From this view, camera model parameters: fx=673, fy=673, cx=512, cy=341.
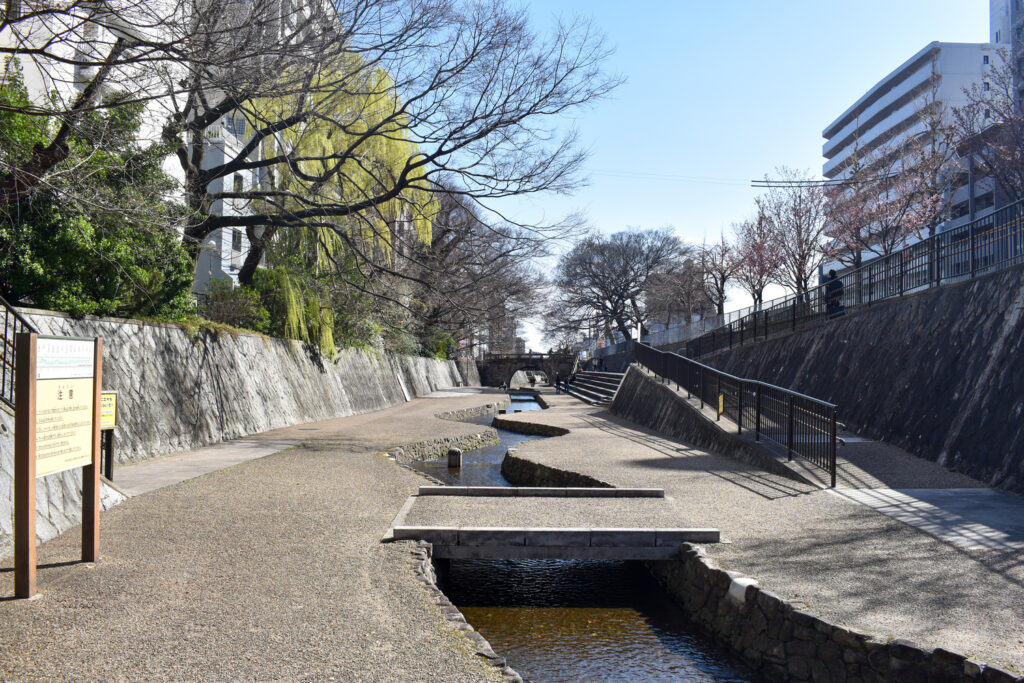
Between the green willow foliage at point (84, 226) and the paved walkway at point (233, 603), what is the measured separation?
393 centimetres

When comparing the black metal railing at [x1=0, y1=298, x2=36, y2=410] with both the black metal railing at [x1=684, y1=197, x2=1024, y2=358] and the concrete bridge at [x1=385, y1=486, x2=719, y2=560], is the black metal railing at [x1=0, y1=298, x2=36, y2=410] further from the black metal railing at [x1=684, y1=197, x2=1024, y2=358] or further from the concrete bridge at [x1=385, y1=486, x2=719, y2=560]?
the black metal railing at [x1=684, y1=197, x2=1024, y2=358]

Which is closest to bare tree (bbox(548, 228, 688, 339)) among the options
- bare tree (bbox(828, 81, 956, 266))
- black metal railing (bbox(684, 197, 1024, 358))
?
bare tree (bbox(828, 81, 956, 266))

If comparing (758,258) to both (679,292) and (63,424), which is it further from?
(63,424)

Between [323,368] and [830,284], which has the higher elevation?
[830,284]

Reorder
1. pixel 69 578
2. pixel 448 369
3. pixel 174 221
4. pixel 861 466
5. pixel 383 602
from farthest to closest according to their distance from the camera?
pixel 448 369
pixel 861 466
pixel 174 221
pixel 69 578
pixel 383 602

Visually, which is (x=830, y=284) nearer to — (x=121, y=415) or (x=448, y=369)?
(x=121, y=415)

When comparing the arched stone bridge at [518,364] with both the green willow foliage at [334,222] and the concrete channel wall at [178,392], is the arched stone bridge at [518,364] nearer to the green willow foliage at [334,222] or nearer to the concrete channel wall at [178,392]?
the green willow foliage at [334,222]

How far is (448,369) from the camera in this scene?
51.7 m

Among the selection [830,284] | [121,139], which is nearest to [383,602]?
[121,139]

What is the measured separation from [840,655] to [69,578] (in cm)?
556

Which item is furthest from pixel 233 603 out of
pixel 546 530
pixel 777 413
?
pixel 777 413

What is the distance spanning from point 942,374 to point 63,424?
12249 millimetres

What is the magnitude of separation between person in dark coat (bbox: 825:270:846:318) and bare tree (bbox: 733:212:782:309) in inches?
735

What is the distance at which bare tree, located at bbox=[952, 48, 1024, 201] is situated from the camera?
24047 mm
